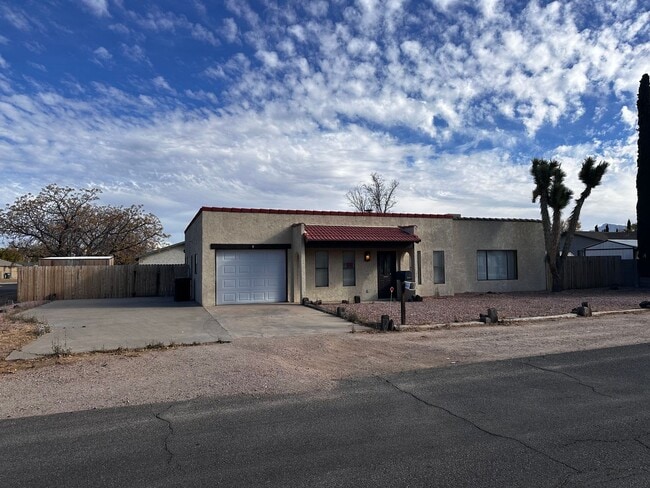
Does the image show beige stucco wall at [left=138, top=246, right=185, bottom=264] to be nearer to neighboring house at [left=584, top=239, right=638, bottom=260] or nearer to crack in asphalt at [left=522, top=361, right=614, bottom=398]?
neighboring house at [left=584, top=239, right=638, bottom=260]

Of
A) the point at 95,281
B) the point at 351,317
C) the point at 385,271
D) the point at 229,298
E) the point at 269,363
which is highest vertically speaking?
the point at 385,271

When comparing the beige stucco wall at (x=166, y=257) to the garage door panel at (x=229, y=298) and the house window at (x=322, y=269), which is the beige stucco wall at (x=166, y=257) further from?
the house window at (x=322, y=269)

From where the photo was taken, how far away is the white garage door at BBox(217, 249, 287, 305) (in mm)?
20047

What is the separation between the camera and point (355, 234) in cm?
2077

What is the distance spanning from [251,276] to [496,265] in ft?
41.7

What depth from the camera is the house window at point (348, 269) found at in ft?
69.6

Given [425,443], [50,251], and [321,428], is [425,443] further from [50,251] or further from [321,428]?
[50,251]

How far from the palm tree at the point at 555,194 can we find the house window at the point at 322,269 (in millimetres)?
11689

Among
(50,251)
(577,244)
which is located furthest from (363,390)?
(577,244)

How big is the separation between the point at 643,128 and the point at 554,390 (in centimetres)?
→ 2840

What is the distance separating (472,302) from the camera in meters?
19.2

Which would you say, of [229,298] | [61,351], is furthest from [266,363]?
[229,298]

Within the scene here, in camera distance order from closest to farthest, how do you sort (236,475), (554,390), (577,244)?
(236,475) → (554,390) → (577,244)

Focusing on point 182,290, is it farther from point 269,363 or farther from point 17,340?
point 269,363
